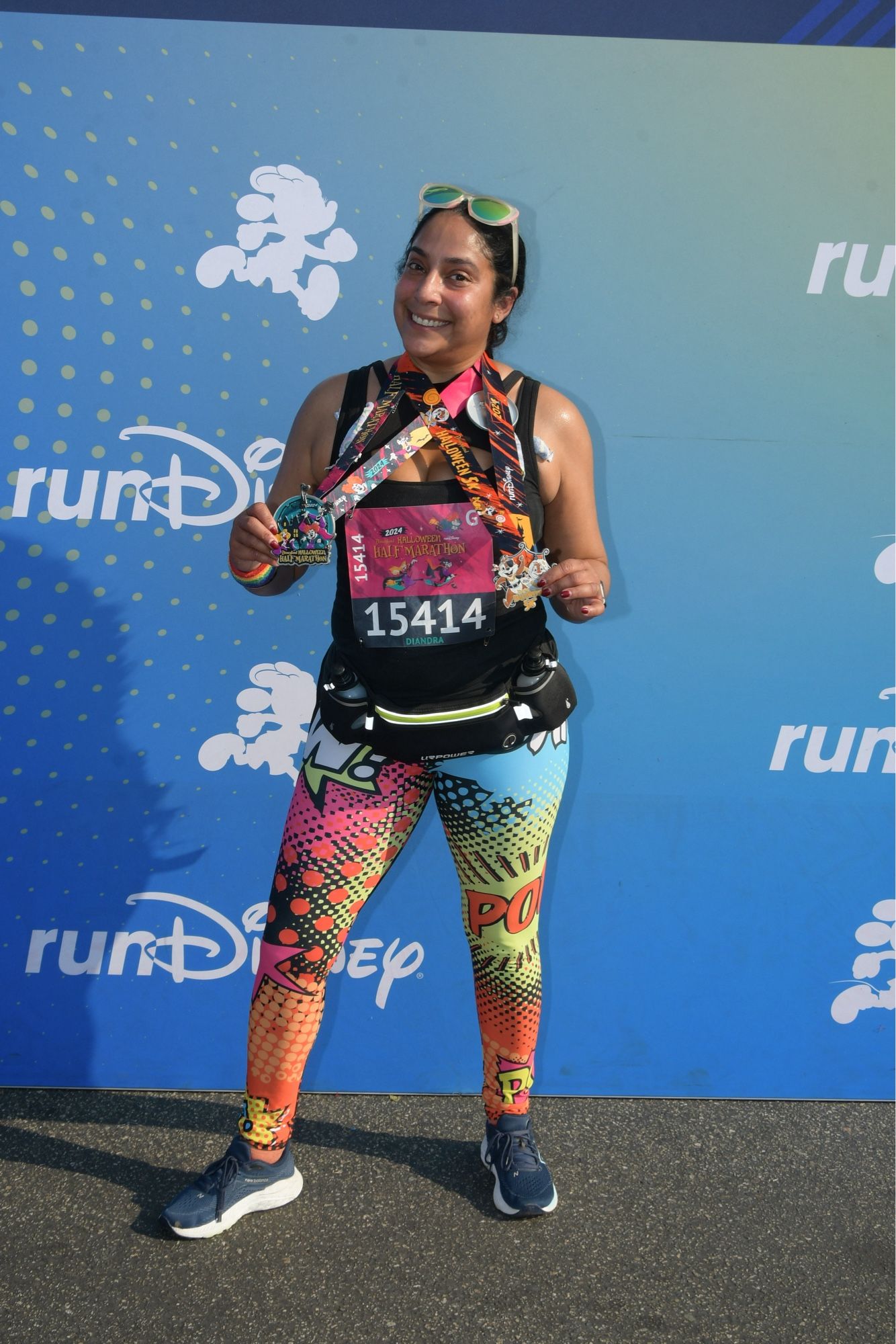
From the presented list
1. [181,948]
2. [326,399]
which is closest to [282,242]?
[326,399]

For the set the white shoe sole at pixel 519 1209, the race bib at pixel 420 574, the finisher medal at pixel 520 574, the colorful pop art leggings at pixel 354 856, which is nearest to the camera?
the finisher medal at pixel 520 574

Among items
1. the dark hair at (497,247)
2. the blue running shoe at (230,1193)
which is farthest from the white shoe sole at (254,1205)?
the dark hair at (497,247)

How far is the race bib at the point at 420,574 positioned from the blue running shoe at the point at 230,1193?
44.4 inches

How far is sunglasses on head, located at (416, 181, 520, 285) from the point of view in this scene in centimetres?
182

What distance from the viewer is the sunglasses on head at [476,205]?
5.98 ft

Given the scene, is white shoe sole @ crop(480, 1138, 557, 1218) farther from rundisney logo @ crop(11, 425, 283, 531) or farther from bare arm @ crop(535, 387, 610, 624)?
rundisney logo @ crop(11, 425, 283, 531)

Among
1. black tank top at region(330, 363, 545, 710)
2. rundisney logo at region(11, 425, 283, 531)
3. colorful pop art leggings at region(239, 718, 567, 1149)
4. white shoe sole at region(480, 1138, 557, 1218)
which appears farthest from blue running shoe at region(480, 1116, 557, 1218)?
rundisney logo at region(11, 425, 283, 531)

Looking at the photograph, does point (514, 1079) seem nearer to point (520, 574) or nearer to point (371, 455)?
point (520, 574)

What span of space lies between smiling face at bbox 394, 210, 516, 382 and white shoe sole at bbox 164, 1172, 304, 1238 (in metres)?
1.70

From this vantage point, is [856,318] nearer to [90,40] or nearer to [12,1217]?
[90,40]

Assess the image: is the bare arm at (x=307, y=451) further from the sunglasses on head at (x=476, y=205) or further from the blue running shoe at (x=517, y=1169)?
the blue running shoe at (x=517, y=1169)

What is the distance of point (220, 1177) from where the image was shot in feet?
6.81

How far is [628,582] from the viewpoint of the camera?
2.49 metres

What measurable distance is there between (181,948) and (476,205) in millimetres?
1827
